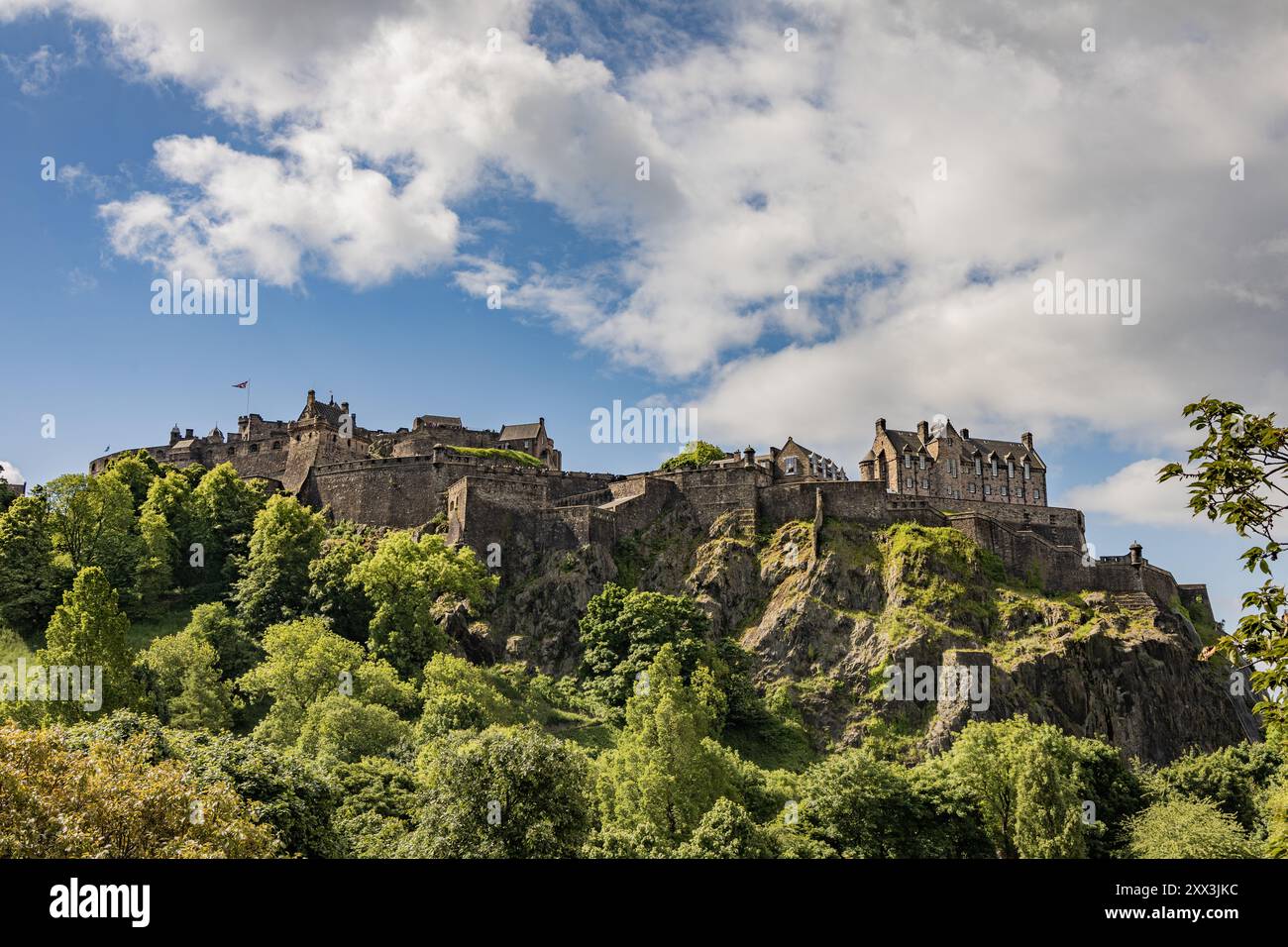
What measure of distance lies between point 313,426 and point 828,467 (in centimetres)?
4093

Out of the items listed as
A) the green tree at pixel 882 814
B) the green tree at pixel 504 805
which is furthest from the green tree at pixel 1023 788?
the green tree at pixel 504 805

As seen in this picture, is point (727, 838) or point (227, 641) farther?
point (227, 641)

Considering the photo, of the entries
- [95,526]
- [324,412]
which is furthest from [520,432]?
[95,526]

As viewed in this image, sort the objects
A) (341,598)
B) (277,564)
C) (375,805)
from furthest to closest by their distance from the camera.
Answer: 1. (277,564)
2. (341,598)
3. (375,805)

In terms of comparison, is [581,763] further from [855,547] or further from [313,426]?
[313,426]

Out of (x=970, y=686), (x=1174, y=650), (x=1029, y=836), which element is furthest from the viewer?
(x=1174, y=650)

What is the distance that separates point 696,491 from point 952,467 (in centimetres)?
2645

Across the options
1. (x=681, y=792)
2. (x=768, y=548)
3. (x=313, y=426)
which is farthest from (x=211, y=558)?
(x=681, y=792)

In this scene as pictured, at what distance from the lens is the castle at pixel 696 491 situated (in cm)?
7406

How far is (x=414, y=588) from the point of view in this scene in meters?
67.9

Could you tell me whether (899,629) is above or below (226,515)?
below

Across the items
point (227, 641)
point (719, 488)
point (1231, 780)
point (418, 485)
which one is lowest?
point (1231, 780)

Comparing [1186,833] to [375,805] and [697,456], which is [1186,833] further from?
[697,456]
